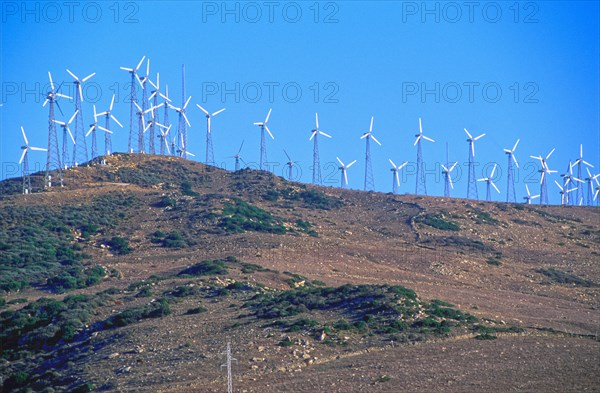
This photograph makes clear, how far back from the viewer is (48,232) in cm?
10119

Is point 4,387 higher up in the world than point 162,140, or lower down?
lower down

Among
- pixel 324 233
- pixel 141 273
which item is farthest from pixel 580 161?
pixel 141 273

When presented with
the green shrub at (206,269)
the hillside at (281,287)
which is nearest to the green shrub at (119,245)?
the hillside at (281,287)

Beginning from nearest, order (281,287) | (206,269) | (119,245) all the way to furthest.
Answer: (281,287), (206,269), (119,245)

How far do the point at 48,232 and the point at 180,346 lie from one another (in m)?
50.7

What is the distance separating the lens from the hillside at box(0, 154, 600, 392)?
49.8 metres

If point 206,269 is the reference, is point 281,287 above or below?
below

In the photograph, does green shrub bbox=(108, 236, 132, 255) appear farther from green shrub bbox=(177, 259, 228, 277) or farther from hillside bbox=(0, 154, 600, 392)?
green shrub bbox=(177, 259, 228, 277)

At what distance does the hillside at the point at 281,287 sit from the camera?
49.8 metres

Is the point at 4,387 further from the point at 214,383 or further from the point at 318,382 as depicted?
the point at 318,382

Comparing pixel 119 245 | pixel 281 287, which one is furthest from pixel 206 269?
pixel 119 245

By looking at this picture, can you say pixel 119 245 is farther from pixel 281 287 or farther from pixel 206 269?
pixel 281 287

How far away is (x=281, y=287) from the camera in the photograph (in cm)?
7481

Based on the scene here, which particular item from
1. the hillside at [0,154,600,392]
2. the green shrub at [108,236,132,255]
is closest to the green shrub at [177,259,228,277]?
the hillside at [0,154,600,392]
